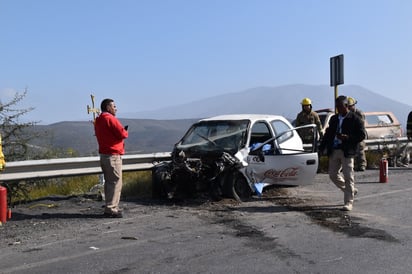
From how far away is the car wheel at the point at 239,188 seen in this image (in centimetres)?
930

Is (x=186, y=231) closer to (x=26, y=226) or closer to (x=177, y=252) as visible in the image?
(x=177, y=252)

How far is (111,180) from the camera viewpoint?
27.1 feet

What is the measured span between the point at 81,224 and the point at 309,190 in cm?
508

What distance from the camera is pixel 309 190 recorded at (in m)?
10.9

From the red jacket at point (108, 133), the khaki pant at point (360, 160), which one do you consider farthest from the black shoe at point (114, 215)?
the khaki pant at point (360, 160)

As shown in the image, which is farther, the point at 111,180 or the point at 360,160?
the point at 360,160

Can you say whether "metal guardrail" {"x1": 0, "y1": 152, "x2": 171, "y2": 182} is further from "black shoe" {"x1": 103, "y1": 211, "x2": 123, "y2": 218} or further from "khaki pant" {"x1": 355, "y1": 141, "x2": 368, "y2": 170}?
"khaki pant" {"x1": 355, "y1": 141, "x2": 368, "y2": 170}

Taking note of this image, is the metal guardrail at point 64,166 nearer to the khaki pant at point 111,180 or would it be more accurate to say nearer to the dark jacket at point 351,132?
the khaki pant at point 111,180

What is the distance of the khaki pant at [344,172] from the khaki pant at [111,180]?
11.5 ft

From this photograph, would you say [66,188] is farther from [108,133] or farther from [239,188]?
[239,188]

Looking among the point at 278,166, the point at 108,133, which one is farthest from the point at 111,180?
the point at 278,166

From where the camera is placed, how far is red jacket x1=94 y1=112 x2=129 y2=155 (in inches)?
320

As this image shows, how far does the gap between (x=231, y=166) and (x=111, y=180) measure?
2092 mm

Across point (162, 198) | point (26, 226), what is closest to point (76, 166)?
point (162, 198)
